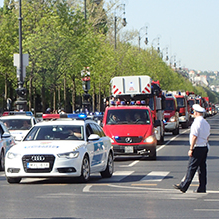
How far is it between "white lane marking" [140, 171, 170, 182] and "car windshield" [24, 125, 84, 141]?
1.82m

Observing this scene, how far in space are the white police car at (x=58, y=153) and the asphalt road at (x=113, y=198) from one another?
0.94 feet

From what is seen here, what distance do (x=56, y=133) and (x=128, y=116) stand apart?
8.01m

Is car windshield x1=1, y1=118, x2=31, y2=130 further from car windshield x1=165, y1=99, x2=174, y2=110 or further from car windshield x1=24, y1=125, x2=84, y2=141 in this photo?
car windshield x1=165, y1=99, x2=174, y2=110

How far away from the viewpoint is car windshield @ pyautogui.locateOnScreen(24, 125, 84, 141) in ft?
51.1

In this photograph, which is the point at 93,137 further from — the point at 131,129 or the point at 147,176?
the point at 131,129

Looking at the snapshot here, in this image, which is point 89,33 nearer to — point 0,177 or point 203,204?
point 0,177

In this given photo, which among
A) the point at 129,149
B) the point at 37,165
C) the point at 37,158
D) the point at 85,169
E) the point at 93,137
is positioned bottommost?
the point at 129,149

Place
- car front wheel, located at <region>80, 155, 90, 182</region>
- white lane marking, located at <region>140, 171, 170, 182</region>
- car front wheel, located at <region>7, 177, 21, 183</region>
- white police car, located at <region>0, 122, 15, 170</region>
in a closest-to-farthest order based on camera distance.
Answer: car front wheel, located at <region>80, 155, 90, 182</region> < car front wheel, located at <region>7, 177, 21, 183</region> < white lane marking, located at <region>140, 171, 170, 182</region> < white police car, located at <region>0, 122, 15, 170</region>

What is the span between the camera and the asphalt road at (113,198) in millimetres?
10242

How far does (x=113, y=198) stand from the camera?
12.1 metres

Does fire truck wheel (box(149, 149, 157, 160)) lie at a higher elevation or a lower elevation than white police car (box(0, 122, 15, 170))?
lower

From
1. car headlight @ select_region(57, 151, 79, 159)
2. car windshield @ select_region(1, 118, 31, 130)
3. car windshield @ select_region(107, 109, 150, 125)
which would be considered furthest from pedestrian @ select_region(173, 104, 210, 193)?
car windshield @ select_region(1, 118, 31, 130)

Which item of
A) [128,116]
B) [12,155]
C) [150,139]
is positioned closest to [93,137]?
[12,155]

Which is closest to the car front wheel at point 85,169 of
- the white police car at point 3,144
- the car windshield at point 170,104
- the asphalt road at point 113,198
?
the asphalt road at point 113,198
